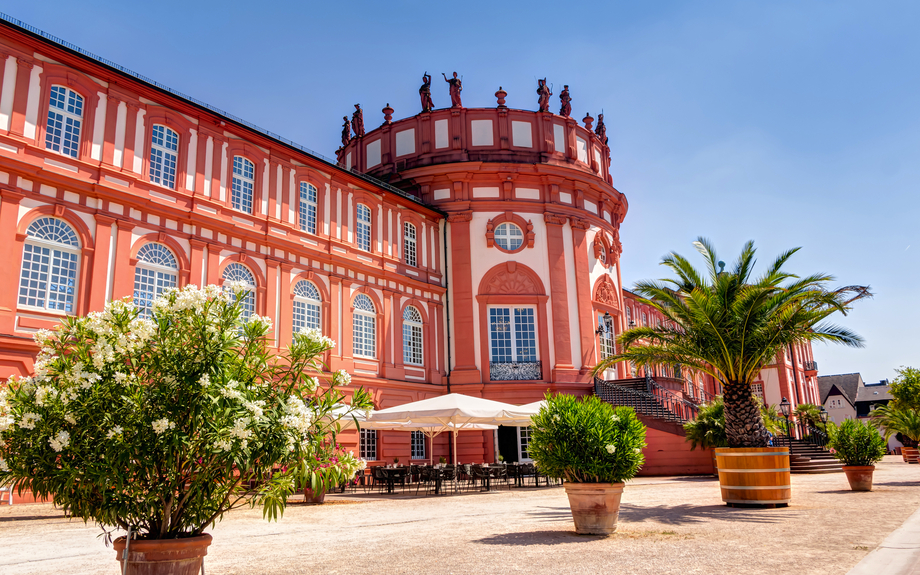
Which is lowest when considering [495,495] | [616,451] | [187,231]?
[495,495]

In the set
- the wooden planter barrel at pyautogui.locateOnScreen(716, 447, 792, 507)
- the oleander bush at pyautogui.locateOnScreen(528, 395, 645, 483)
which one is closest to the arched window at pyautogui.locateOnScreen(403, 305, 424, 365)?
the wooden planter barrel at pyautogui.locateOnScreen(716, 447, 792, 507)

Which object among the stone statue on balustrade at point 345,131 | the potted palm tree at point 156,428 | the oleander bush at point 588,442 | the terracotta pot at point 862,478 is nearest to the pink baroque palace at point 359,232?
the stone statue on balustrade at point 345,131

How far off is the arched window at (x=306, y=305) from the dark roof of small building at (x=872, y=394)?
78.8 meters

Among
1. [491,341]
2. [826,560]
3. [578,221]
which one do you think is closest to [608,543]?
[826,560]

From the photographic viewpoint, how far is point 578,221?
28719 mm

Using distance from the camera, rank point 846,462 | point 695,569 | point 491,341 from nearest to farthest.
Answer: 1. point 695,569
2. point 846,462
3. point 491,341

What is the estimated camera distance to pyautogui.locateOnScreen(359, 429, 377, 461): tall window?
922 inches

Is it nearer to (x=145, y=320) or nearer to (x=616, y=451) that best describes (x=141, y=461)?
(x=145, y=320)

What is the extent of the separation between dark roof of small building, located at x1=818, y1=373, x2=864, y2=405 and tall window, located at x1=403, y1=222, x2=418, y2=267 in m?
75.4

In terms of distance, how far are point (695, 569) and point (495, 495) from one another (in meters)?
11.1

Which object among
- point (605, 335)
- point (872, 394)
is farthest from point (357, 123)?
point (872, 394)

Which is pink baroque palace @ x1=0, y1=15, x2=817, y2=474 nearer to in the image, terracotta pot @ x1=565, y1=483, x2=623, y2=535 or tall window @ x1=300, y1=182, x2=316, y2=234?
tall window @ x1=300, y1=182, x2=316, y2=234

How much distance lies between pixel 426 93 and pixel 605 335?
41.6 feet

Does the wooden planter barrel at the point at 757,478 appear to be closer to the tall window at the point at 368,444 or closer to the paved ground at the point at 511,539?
the paved ground at the point at 511,539
